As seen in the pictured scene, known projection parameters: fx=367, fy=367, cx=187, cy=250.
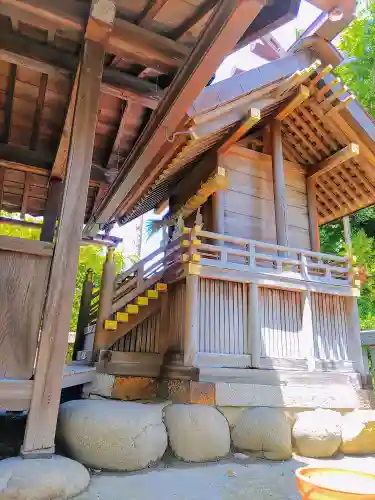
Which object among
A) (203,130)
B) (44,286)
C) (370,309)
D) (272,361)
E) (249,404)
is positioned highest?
(203,130)

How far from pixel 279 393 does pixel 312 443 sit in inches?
35.4

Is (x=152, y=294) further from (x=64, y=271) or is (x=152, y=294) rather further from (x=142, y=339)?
(x=64, y=271)

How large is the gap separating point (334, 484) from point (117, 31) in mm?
4505

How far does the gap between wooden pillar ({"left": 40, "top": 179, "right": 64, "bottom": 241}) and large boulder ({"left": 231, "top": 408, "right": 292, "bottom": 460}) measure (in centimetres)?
482

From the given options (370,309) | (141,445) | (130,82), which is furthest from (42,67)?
(370,309)

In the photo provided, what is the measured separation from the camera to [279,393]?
652cm

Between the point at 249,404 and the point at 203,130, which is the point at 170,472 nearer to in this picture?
the point at 249,404

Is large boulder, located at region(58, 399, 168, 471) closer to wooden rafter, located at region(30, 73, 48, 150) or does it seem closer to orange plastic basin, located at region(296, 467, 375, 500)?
orange plastic basin, located at region(296, 467, 375, 500)

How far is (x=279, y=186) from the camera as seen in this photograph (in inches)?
336

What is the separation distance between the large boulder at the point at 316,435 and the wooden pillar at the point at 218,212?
3.98 meters

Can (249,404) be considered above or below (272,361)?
below

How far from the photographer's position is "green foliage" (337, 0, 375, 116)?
652 inches

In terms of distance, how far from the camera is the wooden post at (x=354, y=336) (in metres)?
7.59

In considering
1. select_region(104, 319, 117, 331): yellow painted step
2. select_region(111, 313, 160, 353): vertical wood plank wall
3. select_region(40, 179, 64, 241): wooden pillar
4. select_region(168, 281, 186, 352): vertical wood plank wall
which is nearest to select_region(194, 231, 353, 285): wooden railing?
select_region(168, 281, 186, 352): vertical wood plank wall
